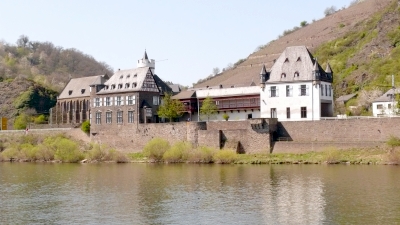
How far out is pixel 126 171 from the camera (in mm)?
56031

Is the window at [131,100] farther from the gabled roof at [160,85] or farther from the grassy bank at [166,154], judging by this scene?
the grassy bank at [166,154]

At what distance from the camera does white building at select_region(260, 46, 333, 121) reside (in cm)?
6538

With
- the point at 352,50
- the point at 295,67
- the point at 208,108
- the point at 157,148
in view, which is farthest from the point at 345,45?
the point at 157,148

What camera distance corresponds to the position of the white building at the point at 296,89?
65375 millimetres

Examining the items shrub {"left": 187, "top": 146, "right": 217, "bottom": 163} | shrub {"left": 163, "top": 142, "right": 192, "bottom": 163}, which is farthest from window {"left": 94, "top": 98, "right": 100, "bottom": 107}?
shrub {"left": 187, "top": 146, "right": 217, "bottom": 163}

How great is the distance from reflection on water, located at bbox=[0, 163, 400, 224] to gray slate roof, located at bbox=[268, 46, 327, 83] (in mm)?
14096

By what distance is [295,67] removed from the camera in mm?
67250

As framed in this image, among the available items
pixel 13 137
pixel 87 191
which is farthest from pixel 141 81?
pixel 87 191

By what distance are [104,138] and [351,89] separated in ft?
125

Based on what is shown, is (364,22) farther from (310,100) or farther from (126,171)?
(126,171)

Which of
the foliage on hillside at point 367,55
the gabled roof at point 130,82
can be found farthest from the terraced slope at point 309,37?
the gabled roof at point 130,82

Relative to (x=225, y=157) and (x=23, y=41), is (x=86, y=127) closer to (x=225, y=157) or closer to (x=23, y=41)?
(x=225, y=157)

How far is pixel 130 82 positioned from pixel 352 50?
173 feet

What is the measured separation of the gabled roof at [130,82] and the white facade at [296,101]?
1492cm
